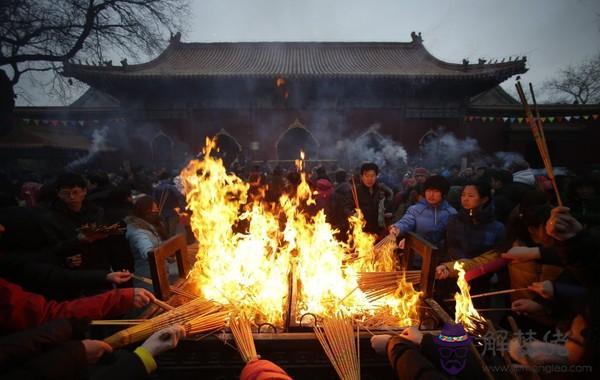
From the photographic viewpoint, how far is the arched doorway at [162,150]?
16.7m

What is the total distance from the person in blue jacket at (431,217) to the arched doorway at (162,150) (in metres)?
15.2

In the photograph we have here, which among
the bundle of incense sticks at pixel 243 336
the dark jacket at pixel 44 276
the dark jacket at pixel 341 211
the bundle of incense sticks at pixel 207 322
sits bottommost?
the bundle of incense sticks at pixel 243 336

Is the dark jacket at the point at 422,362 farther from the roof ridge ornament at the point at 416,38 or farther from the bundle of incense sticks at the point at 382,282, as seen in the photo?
the roof ridge ornament at the point at 416,38

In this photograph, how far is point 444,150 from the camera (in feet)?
55.0

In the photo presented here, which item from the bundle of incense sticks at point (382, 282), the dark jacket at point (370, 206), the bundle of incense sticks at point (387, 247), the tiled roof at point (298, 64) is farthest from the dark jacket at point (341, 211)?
the tiled roof at point (298, 64)

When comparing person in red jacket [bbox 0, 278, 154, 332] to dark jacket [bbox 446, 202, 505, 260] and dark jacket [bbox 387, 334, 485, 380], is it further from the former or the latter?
dark jacket [bbox 446, 202, 505, 260]

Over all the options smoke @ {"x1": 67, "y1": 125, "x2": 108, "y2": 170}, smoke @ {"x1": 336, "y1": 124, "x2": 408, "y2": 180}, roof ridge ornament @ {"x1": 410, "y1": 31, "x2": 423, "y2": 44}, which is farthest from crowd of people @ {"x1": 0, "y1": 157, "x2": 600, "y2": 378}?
roof ridge ornament @ {"x1": 410, "y1": 31, "x2": 423, "y2": 44}

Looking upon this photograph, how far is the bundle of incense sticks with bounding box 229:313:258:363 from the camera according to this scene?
2.06 meters

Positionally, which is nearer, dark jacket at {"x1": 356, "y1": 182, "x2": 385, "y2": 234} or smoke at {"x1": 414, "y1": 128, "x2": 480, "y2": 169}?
dark jacket at {"x1": 356, "y1": 182, "x2": 385, "y2": 234}

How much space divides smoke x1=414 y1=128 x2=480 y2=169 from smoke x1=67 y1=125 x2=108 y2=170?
1626 centimetres

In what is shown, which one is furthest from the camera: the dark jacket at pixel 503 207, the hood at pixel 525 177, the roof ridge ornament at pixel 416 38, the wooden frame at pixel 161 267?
the roof ridge ornament at pixel 416 38

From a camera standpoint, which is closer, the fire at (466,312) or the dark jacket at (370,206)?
the fire at (466,312)

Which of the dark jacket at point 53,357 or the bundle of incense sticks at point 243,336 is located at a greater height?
the dark jacket at point 53,357

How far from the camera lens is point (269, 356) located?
2.28 m
